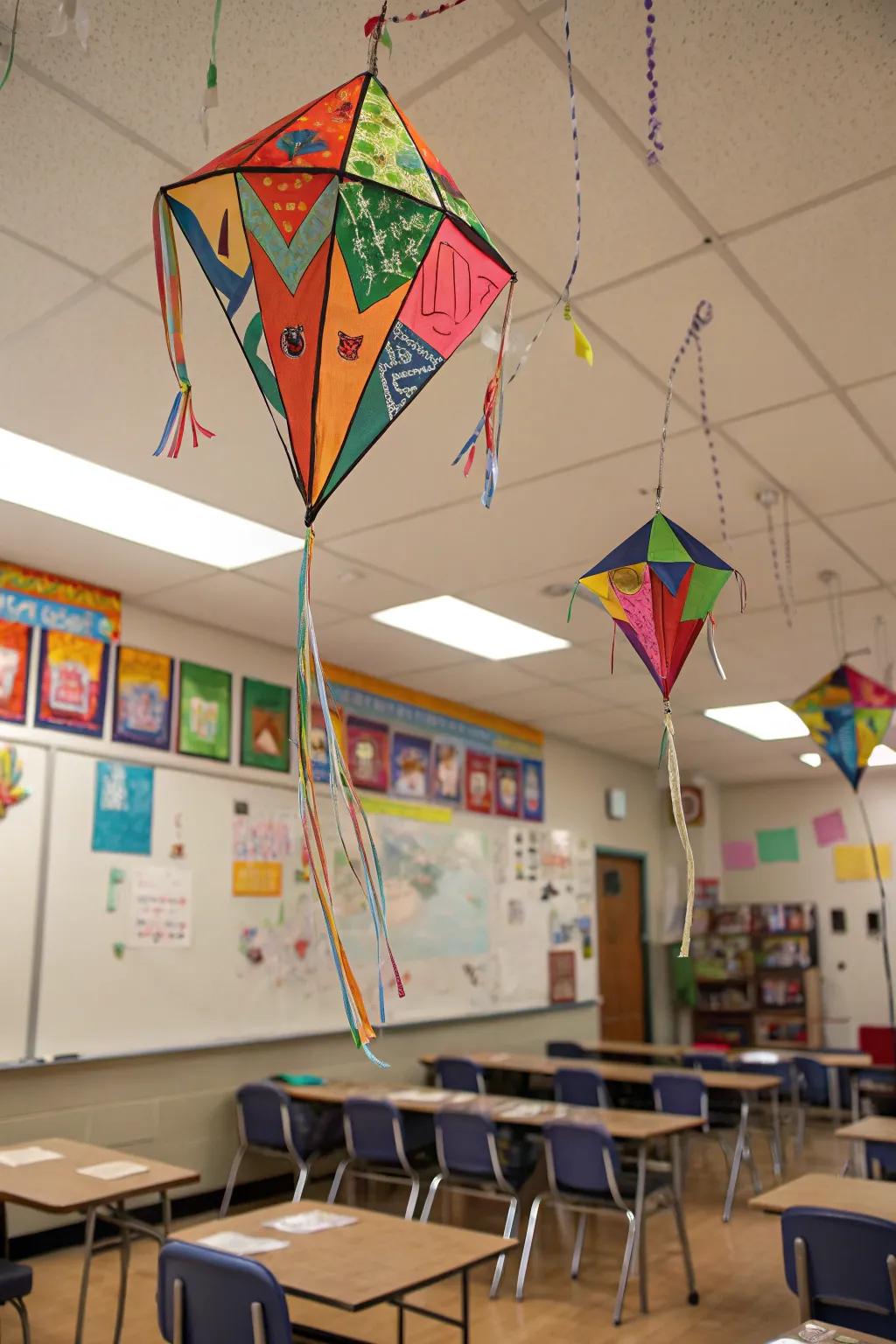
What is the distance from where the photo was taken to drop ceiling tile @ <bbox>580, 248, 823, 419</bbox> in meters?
2.79

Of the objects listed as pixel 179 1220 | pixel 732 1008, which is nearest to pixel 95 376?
pixel 179 1220

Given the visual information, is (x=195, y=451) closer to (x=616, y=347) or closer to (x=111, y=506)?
(x=111, y=506)

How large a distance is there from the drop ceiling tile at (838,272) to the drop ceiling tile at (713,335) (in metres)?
0.08

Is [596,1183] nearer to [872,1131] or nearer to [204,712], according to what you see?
[872,1131]

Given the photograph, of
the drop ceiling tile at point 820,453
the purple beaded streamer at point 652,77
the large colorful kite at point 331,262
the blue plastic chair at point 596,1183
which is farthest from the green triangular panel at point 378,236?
the blue plastic chair at point 596,1183

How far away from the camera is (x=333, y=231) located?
51.6 inches

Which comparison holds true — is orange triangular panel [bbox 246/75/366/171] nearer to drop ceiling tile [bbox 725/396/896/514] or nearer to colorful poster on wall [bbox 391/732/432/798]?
drop ceiling tile [bbox 725/396/896/514]

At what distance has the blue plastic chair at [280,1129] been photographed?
530cm

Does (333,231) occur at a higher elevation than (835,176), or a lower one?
lower

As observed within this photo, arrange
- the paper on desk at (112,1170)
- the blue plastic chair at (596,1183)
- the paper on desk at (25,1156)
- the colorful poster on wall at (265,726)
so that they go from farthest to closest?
the colorful poster on wall at (265,726) → the blue plastic chair at (596,1183) → the paper on desk at (25,1156) → the paper on desk at (112,1170)

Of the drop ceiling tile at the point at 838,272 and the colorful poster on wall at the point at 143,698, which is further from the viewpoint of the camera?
the colorful poster on wall at the point at 143,698

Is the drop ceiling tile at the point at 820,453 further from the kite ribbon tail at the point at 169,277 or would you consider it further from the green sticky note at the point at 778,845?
the green sticky note at the point at 778,845

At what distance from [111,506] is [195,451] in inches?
33.4

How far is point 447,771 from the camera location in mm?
7508
